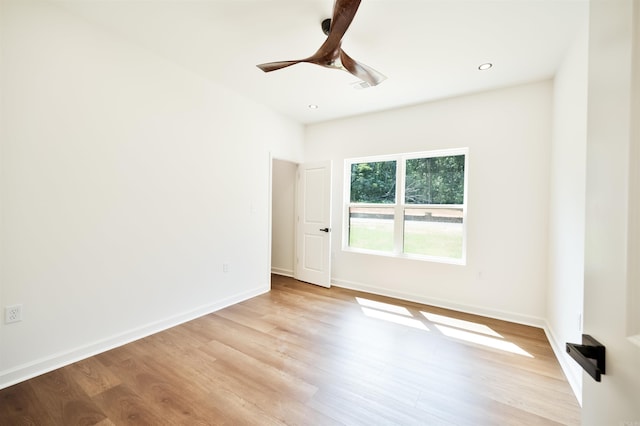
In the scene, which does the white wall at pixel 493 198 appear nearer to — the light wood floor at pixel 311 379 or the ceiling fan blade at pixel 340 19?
the light wood floor at pixel 311 379

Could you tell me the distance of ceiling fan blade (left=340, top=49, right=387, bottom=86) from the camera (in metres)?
2.02

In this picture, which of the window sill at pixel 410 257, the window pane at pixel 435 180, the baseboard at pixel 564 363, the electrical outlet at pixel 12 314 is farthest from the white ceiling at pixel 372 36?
the baseboard at pixel 564 363

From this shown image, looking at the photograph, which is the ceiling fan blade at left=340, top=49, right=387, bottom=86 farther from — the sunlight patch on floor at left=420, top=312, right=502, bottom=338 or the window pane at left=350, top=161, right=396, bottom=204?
the sunlight patch on floor at left=420, top=312, right=502, bottom=338

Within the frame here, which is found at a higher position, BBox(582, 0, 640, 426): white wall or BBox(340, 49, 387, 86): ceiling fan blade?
BBox(340, 49, 387, 86): ceiling fan blade

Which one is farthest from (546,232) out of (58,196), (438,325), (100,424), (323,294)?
(58,196)

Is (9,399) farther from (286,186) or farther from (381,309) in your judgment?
(286,186)

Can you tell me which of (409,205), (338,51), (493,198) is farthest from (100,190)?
(493,198)

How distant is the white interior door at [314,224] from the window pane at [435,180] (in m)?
1.26

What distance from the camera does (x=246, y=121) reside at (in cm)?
356

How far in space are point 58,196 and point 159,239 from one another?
2.82 feet

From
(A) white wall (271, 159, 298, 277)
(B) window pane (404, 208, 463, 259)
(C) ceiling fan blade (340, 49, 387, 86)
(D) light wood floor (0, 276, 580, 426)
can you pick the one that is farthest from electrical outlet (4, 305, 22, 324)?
(B) window pane (404, 208, 463, 259)

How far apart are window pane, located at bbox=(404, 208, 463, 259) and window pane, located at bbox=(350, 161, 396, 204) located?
42 cm

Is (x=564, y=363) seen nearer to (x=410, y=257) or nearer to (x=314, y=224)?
(x=410, y=257)

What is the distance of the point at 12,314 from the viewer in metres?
1.84
